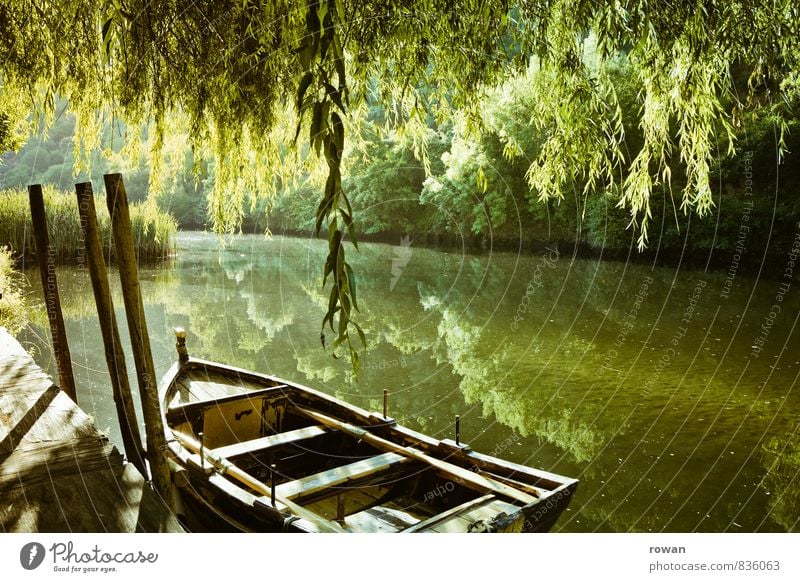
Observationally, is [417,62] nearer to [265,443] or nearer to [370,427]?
[370,427]

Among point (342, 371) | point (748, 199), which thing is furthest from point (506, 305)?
point (748, 199)

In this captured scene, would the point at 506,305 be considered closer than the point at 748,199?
Yes

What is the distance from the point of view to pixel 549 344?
8523 millimetres

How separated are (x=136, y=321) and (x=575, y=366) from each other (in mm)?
5953

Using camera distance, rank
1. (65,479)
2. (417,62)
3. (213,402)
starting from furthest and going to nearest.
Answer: (213,402) → (417,62) → (65,479)

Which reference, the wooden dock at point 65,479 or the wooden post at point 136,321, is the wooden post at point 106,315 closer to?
the wooden post at point 136,321

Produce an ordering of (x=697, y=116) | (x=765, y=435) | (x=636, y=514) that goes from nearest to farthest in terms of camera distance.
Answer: (x=697, y=116) → (x=636, y=514) → (x=765, y=435)

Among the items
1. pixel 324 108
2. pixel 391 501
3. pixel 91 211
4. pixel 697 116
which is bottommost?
pixel 391 501

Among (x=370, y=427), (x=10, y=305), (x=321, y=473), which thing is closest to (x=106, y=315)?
(x=321, y=473)

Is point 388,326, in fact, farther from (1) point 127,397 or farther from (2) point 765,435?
(1) point 127,397

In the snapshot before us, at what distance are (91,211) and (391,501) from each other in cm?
223

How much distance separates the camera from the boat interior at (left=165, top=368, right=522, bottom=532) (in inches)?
119

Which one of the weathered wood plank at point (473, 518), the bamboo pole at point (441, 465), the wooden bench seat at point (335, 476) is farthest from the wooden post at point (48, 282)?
the weathered wood plank at point (473, 518)

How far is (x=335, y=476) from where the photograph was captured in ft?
10.5
